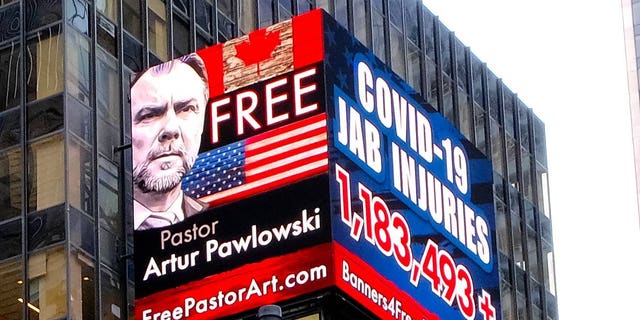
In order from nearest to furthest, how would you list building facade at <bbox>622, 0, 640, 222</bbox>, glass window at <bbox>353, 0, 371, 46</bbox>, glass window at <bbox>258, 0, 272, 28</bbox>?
glass window at <bbox>258, 0, 272, 28</bbox> < glass window at <bbox>353, 0, 371, 46</bbox> < building facade at <bbox>622, 0, 640, 222</bbox>

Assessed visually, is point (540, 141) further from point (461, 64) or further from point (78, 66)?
point (78, 66)

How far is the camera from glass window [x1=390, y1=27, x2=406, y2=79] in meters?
60.4

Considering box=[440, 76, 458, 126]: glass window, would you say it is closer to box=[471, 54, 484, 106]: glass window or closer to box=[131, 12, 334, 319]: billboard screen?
box=[471, 54, 484, 106]: glass window

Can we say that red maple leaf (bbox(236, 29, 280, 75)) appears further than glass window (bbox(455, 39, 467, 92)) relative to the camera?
No

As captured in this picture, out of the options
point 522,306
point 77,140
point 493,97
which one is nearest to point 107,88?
point 77,140

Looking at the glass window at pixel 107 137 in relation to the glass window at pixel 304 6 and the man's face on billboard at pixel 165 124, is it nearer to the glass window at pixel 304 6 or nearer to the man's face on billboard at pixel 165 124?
the man's face on billboard at pixel 165 124

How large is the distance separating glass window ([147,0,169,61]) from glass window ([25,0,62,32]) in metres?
3.28

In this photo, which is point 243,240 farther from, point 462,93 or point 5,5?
point 462,93

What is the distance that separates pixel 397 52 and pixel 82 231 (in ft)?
60.6

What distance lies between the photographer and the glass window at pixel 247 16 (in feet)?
172

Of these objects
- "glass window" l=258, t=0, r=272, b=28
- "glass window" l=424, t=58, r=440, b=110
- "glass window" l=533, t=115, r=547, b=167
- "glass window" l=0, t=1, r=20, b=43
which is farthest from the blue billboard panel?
"glass window" l=533, t=115, r=547, b=167

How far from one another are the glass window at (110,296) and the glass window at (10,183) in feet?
8.10

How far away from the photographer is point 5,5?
156 feet

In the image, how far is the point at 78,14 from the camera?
46.6 m
